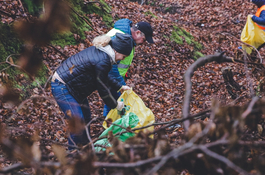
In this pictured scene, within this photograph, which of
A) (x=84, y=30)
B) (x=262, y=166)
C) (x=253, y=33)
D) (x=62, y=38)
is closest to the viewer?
(x=262, y=166)

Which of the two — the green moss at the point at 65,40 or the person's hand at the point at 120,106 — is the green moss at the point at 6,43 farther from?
the person's hand at the point at 120,106

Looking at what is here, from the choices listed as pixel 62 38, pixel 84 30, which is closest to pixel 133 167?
Answer: pixel 62 38

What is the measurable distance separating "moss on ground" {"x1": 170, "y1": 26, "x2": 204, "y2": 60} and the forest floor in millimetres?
101

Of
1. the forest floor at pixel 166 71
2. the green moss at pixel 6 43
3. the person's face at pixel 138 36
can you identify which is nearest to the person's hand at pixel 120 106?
the forest floor at pixel 166 71

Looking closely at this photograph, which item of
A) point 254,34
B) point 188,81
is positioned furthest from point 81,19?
point 188,81

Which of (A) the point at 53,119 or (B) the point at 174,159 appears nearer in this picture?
(B) the point at 174,159

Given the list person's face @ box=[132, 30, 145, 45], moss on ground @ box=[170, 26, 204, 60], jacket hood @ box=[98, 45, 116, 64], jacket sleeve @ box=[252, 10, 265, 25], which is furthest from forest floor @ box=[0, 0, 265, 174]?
person's face @ box=[132, 30, 145, 45]

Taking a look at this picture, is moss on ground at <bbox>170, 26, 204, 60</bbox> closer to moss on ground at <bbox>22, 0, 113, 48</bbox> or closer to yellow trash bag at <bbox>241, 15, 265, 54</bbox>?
moss on ground at <bbox>22, 0, 113, 48</bbox>

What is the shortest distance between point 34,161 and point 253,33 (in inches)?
220

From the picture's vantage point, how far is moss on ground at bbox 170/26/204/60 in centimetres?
804

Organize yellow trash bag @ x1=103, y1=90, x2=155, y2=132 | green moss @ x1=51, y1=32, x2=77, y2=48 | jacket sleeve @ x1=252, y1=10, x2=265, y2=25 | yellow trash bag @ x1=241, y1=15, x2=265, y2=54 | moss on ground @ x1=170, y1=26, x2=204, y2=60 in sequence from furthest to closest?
moss on ground @ x1=170, y1=26, x2=204, y2=60 → green moss @ x1=51, y1=32, x2=77, y2=48 → yellow trash bag @ x1=241, y1=15, x2=265, y2=54 → jacket sleeve @ x1=252, y1=10, x2=265, y2=25 → yellow trash bag @ x1=103, y1=90, x2=155, y2=132

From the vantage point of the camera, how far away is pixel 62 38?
5.59 m

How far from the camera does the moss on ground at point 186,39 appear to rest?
804 centimetres

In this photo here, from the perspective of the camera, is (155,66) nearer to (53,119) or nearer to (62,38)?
(62,38)
